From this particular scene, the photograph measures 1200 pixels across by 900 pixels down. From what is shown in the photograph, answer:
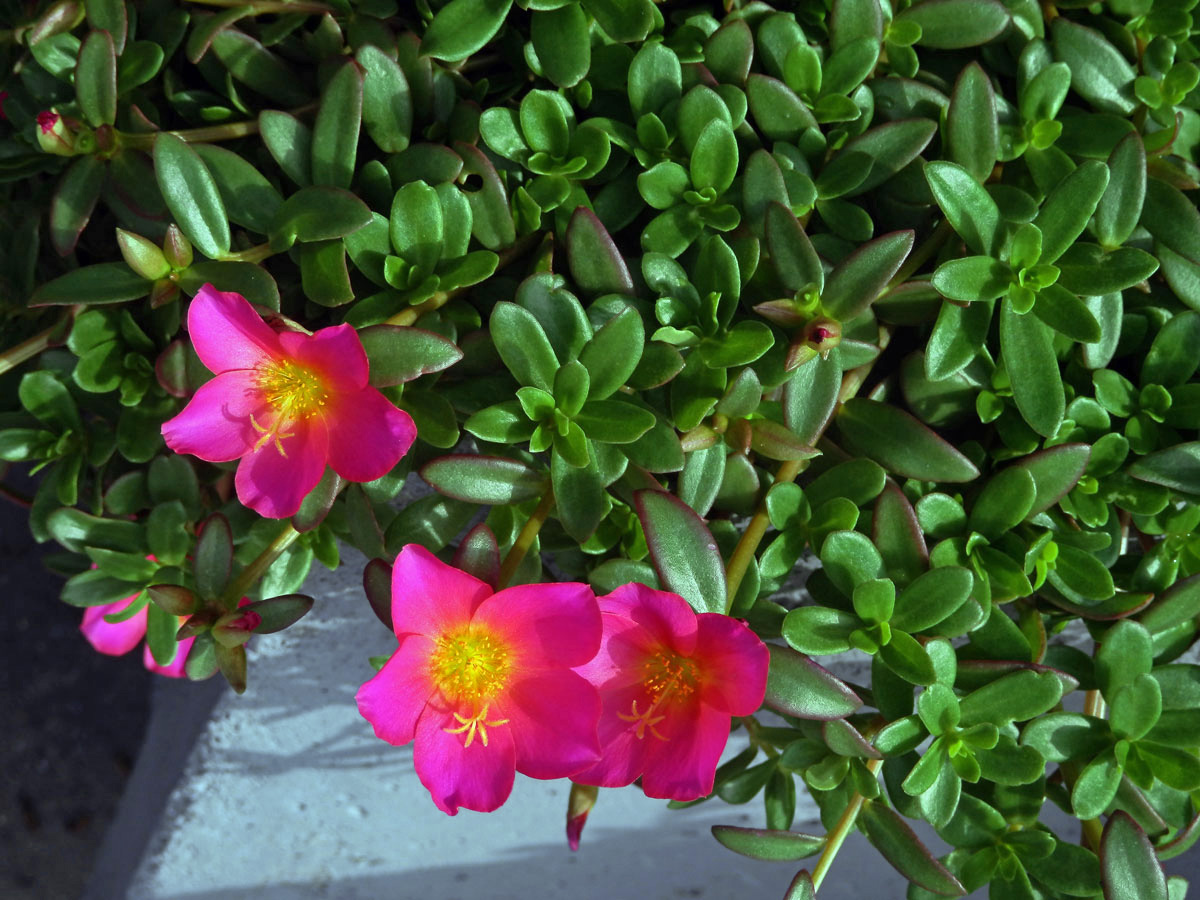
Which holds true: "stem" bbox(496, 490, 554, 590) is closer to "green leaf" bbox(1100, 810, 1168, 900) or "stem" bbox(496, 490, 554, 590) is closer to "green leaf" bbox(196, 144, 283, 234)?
"green leaf" bbox(196, 144, 283, 234)

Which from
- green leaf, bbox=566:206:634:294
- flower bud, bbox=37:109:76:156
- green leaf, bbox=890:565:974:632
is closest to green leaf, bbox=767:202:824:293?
green leaf, bbox=566:206:634:294

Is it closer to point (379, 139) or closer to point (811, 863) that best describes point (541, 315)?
point (379, 139)

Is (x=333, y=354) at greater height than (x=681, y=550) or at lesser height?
greater

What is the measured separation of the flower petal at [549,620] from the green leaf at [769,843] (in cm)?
24

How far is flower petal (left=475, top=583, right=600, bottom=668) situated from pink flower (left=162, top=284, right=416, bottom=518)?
0.13 meters

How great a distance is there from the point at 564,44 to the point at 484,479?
361 mm

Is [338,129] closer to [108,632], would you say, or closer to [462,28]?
[462,28]

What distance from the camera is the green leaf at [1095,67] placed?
875mm

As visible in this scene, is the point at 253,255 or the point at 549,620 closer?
the point at 549,620

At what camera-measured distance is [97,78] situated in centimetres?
83

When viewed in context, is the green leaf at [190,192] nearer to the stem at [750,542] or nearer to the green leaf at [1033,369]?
the stem at [750,542]

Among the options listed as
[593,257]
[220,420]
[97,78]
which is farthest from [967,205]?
[97,78]

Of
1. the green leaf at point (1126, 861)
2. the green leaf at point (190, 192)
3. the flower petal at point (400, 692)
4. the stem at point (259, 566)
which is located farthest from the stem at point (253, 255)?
the green leaf at point (1126, 861)

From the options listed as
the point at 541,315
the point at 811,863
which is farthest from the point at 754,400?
the point at 811,863
